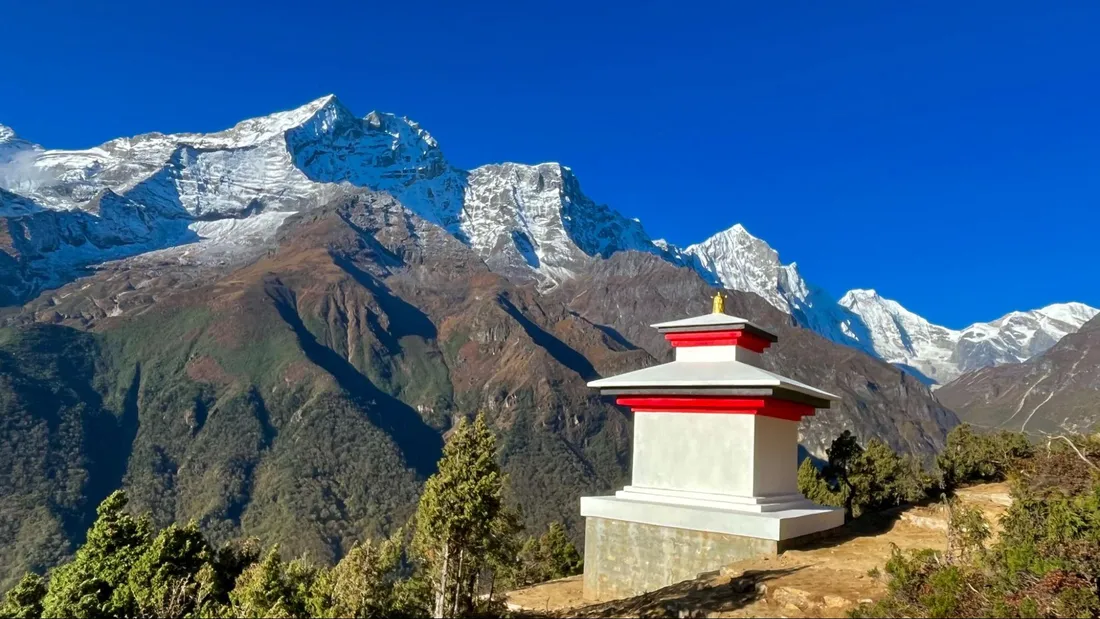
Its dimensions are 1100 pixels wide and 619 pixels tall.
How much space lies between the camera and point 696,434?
16172mm

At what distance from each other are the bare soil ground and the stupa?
0.74m

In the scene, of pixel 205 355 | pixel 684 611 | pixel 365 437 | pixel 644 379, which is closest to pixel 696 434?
pixel 644 379

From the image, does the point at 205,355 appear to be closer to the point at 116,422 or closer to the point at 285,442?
the point at 116,422

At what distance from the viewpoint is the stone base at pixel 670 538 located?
569 inches

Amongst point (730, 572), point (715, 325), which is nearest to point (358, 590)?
point (730, 572)

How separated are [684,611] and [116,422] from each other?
16517 cm

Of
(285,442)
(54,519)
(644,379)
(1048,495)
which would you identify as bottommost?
(54,519)

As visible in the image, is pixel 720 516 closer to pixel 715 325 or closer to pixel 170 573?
pixel 715 325

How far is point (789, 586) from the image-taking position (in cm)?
1120

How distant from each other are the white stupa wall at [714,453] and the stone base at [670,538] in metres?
0.65

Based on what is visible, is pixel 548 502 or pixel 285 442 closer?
pixel 548 502

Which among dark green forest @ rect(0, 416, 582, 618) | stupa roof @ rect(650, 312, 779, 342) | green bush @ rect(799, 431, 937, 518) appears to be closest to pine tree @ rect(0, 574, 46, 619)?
dark green forest @ rect(0, 416, 582, 618)

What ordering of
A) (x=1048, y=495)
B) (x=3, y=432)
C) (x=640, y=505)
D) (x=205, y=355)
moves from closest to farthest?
(x=1048, y=495) < (x=640, y=505) < (x=3, y=432) < (x=205, y=355)

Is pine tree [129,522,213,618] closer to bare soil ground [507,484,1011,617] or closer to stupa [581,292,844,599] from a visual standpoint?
bare soil ground [507,484,1011,617]
